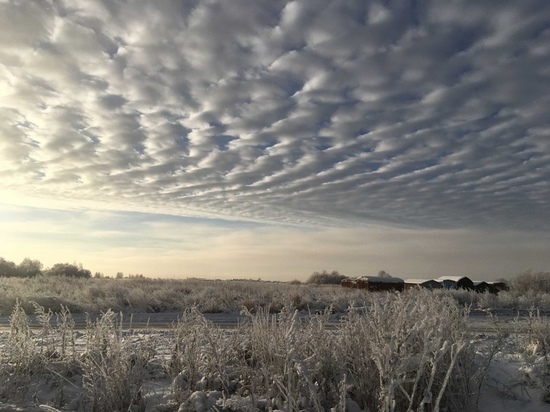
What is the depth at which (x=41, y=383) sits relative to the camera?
6.94 meters

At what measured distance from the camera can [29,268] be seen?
63844 millimetres

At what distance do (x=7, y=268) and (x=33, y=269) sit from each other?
3095mm

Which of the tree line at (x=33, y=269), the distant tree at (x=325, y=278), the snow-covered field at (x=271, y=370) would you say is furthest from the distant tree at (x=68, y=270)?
the snow-covered field at (x=271, y=370)

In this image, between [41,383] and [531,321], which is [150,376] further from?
[531,321]

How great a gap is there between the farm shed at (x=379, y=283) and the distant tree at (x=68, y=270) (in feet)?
128

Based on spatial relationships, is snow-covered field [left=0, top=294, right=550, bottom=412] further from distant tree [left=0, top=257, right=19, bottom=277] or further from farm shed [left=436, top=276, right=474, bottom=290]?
distant tree [left=0, top=257, right=19, bottom=277]

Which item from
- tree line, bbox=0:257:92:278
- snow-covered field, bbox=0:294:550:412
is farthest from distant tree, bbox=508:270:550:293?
tree line, bbox=0:257:92:278

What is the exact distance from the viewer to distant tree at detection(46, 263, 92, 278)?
215ft

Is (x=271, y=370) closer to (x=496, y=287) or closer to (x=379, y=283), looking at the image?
(x=379, y=283)

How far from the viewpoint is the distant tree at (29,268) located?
62213mm

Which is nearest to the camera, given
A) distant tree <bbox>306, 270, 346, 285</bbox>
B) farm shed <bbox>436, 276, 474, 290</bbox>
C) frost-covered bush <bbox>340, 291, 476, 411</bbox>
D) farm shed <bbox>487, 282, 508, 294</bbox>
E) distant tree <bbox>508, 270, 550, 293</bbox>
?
frost-covered bush <bbox>340, 291, 476, 411</bbox>

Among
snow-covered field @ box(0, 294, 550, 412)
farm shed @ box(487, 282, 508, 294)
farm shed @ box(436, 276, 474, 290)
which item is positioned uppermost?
farm shed @ box(436, 276, 474, 290)

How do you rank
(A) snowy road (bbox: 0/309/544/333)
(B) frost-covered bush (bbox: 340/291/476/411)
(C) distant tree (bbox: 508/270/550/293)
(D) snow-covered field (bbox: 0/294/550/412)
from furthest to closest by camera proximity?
(C) distant tree (bbox: 508/270/550/293), (A) snowy road (bbox: 0/309/544/333), (D) snow-covered field (bbox: 0/294/550/412), (B) frost-covered bush (bbox: 340/291/476/411)

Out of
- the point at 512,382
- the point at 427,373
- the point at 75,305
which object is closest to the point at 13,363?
the point at 427,373
